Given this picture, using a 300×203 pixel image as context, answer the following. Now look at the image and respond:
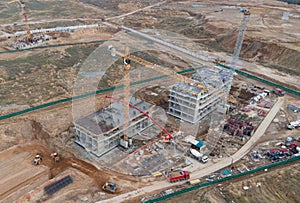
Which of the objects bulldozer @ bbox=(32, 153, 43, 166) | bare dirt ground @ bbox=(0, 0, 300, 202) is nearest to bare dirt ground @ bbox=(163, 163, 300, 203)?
bare dirt ground @ bbox=(0, 0, 300, 202)

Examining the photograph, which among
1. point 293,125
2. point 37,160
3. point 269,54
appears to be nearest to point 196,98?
point 293,125

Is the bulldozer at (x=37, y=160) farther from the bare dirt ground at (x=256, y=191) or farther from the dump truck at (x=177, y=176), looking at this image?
the bare dirt ground at (x=256, y=191)

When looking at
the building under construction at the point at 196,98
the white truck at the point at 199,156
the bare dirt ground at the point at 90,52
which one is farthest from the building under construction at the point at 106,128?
the white truck at the point at 199,156

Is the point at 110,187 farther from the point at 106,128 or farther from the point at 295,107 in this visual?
the point at 295,107

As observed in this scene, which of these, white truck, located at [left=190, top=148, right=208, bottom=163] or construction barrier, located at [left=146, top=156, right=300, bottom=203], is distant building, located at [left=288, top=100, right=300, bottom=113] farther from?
white truck, located at [left=190, top=148, right=208, bottom=163]

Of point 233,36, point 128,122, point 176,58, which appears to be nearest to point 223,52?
point 233,36

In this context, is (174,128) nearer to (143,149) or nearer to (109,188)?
(143,149)
